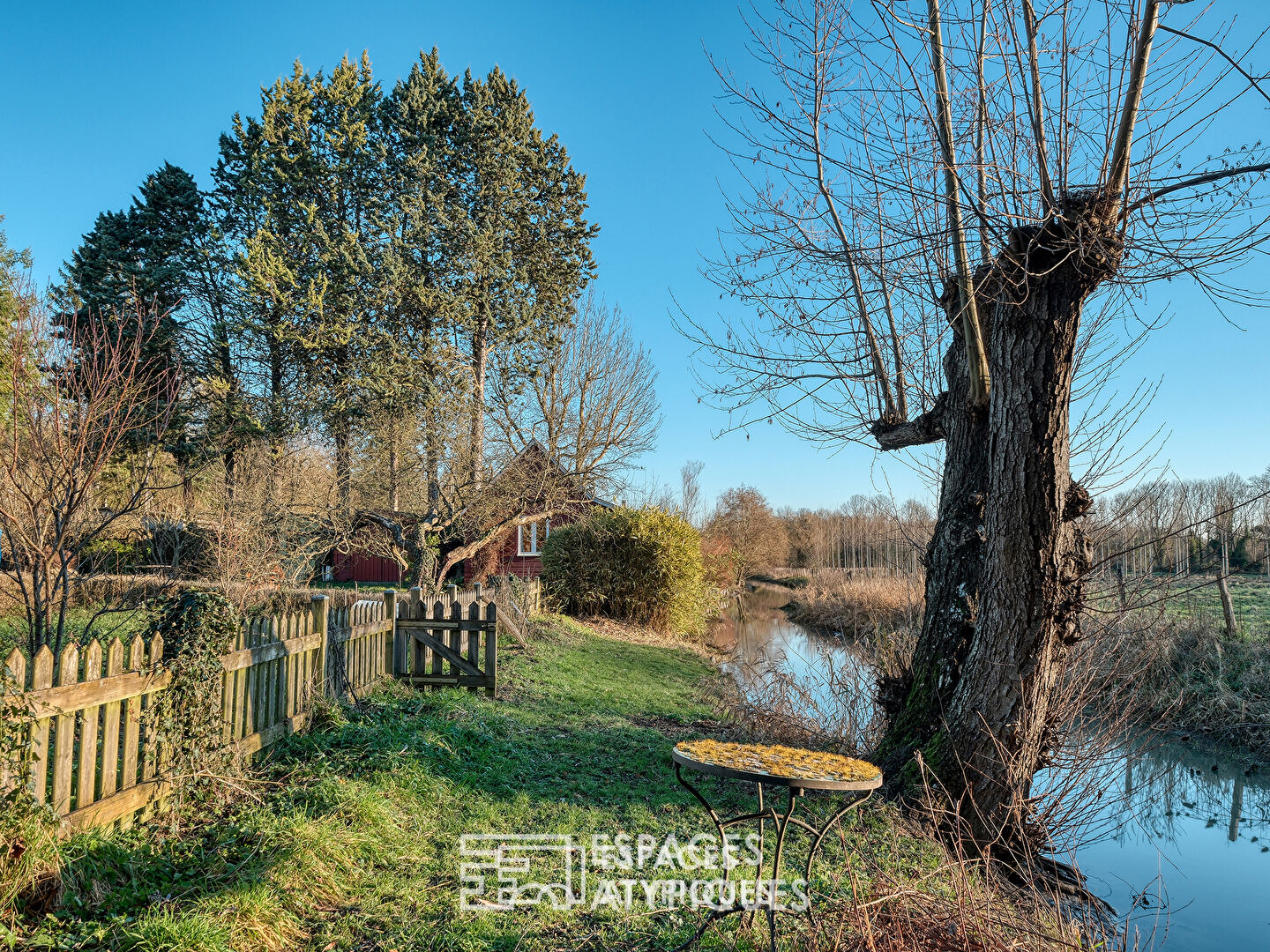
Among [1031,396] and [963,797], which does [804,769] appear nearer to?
[963,797]

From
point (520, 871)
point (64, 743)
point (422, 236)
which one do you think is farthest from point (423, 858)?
point (422, 236)

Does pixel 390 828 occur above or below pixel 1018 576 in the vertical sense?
below

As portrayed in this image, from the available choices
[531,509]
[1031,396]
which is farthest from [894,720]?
[531,509]

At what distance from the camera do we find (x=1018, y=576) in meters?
5.37

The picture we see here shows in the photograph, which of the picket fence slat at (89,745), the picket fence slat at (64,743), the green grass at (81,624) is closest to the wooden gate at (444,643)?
the green grass at (81,624)

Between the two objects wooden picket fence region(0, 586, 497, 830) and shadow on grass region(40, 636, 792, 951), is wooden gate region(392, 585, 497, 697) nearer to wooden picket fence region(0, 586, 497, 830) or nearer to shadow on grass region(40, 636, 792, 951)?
wooden picket fence region(0, 586, 497, 830)

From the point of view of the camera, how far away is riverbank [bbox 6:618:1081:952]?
129 inches

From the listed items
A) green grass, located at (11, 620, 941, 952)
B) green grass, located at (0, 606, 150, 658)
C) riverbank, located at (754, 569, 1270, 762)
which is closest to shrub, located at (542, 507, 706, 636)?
riverbank, located at (754, 569, 1270, 762)

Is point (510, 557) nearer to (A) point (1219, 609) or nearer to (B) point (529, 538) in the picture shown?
(B) point (529, 538)

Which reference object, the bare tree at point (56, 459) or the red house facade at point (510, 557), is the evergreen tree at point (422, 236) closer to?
the red house facade at point (510, 557)

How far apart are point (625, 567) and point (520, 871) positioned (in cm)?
1454

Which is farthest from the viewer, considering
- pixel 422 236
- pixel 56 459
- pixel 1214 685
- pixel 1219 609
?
pixel 422 236

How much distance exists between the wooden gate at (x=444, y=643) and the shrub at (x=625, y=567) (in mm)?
9544

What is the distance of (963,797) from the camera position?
5488 mm
